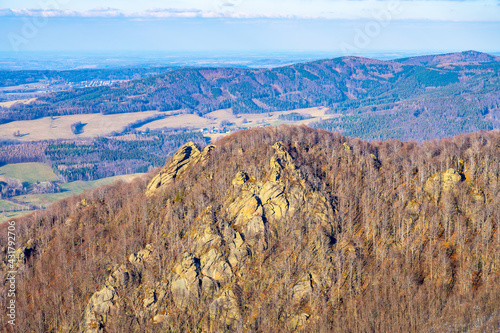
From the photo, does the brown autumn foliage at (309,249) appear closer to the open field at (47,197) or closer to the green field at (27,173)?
the open field at (47,197)

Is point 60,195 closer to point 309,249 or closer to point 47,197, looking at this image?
point 47,197

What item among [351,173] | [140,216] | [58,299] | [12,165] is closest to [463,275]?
[351,173]

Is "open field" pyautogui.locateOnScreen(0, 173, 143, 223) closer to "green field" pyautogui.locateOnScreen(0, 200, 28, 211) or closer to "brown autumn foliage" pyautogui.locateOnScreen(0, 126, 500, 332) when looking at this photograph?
"green field" pyautogui.locateOnScreen(0, 200, 28, 211)

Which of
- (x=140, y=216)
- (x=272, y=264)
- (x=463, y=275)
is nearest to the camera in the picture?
(x=463, y=275)

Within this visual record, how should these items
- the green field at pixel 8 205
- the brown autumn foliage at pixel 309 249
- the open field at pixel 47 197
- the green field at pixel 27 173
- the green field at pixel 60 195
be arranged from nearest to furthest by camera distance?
the brown autumn foliage at pixel 309 249 < the open field at pixel 47 197 < the green field at pixel 8 205 < the green field at pixel 60 195 < the green field at pixel 27 173

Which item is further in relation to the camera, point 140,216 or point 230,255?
point 140,216

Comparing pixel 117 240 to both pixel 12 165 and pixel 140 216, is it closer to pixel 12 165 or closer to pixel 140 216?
pixel 140 216

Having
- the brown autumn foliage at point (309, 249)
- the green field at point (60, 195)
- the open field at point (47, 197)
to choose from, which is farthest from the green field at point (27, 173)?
the brown autumn foliage at point (309, 249)
